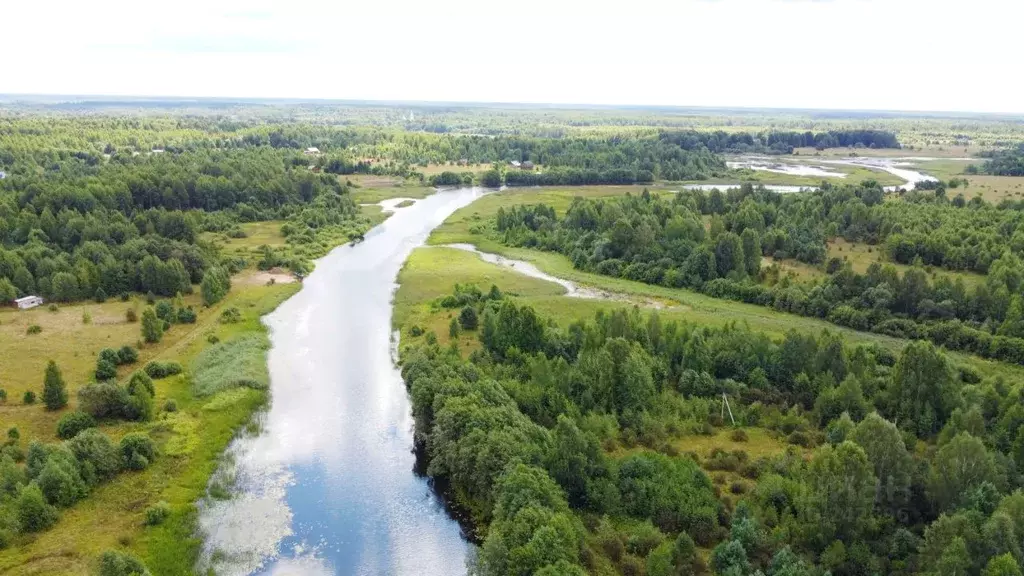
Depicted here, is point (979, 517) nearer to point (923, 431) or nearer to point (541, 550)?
point (923, 431)

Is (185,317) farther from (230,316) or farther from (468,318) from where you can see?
(468,318)

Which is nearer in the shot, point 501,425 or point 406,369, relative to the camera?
point 501,425

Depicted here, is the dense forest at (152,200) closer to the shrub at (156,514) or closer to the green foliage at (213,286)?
the green foliage at (213,286)

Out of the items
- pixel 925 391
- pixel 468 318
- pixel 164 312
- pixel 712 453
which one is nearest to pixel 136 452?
pixel 164 312

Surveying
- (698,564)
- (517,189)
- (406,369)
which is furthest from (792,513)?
(517,189)

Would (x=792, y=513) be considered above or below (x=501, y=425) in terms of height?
below

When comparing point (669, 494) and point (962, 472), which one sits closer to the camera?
point (962, 472)

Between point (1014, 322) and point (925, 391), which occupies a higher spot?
point (1014, 322)
